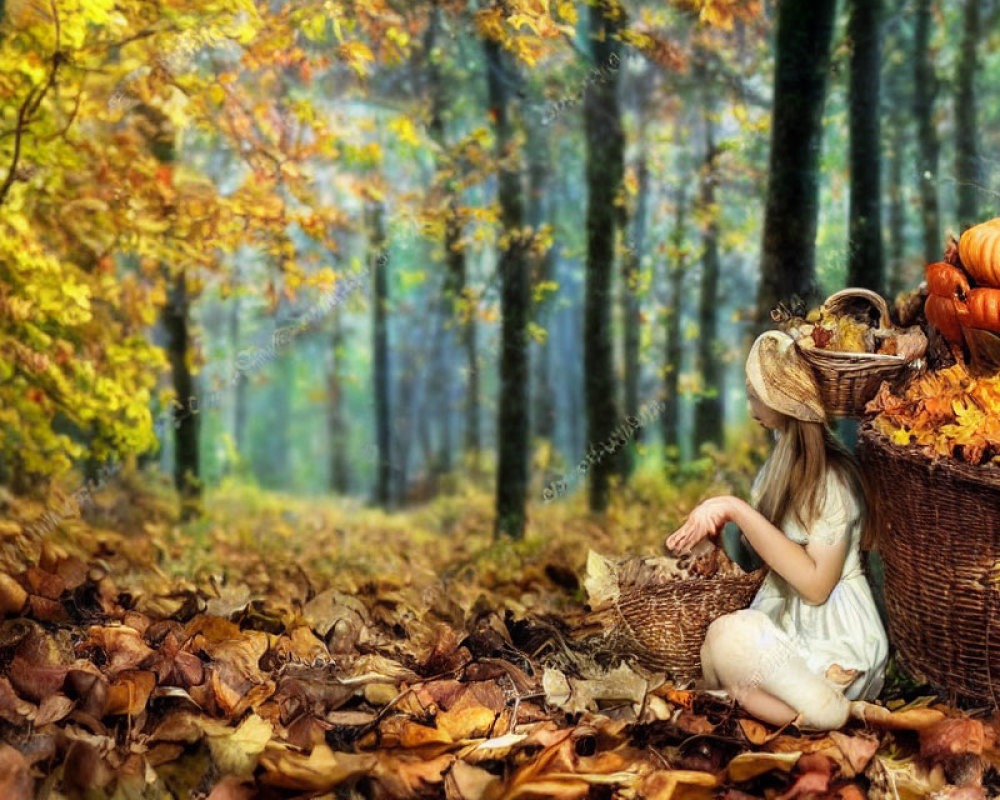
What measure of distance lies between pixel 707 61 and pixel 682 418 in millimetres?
2298

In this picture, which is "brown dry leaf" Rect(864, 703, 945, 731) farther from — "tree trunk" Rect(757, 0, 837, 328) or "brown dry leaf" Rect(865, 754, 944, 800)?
"tree trunk" Rect(757, 0, 837, 328)

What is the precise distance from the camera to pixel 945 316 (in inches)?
106

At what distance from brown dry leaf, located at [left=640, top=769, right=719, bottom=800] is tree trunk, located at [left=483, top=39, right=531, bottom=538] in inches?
112

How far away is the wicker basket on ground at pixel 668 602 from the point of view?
9.30ft

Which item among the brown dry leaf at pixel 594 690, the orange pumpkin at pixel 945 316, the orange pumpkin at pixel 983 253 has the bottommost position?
the brown dry leaf at pixel 594 690

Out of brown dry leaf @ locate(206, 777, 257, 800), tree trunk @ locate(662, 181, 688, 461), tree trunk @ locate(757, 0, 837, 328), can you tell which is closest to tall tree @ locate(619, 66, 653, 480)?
tree trunk @ locate(662, 181, 688, 461)

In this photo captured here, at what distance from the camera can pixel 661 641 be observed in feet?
9.44

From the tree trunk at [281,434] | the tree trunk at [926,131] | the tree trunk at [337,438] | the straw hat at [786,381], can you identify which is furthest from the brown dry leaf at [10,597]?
the tree trunk at [281,434]

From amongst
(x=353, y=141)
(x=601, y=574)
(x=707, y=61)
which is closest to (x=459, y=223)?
(x=353, y=141)

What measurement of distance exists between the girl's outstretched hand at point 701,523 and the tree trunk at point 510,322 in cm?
242

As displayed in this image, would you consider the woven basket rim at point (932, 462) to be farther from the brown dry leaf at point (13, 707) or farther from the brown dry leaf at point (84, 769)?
the brown dry leaf at point (13, 707)

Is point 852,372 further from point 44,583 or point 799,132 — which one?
point 44,583

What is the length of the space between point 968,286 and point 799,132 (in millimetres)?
1635

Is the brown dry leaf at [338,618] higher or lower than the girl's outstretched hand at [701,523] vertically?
lower
